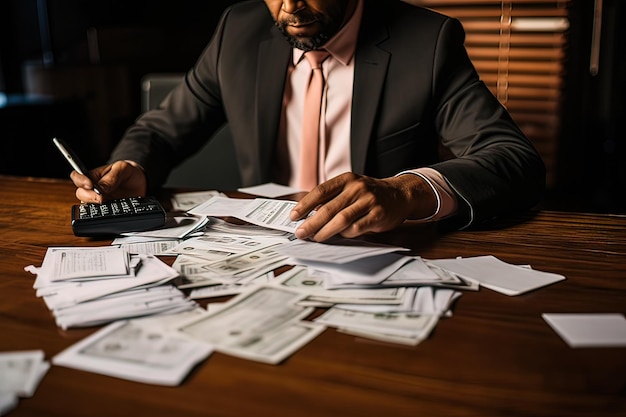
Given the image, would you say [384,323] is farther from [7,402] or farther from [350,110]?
[350,110]

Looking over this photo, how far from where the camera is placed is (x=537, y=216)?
50.4 inches

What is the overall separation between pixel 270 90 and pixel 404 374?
44.7 inches

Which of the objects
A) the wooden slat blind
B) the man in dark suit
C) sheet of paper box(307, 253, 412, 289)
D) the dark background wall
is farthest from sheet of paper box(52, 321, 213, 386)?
the wooden slat blind

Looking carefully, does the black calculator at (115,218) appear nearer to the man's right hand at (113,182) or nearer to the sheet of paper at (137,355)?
the man's right hand at (113,182)

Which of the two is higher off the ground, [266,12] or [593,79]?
[266,12]

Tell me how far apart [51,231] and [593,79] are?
3.40 meters

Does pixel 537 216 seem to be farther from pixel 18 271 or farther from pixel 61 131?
pixel 61 131

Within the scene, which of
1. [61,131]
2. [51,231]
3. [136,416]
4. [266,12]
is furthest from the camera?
[61,131]

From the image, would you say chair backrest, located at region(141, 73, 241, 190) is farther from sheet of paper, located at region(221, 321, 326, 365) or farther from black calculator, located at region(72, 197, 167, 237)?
sheet of paper, located at region(221, 321, 326, 365)

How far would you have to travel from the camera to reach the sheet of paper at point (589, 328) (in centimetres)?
75

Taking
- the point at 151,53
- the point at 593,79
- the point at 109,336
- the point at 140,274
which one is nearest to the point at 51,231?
the point at 140,274

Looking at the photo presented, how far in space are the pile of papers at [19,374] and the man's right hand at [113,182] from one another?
2.05 feet

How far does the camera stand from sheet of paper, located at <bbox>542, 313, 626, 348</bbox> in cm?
75

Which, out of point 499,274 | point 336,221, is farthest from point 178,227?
point 499,274
